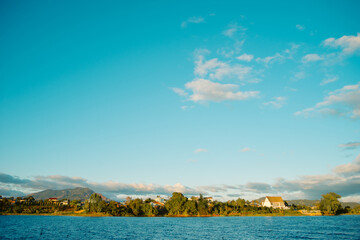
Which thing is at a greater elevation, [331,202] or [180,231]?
[331,202]

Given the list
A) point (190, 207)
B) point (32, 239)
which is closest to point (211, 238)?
point (32, 239)

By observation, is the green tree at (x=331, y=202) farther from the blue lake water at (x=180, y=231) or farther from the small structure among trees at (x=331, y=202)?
the blue lake water at (x=180, y=231)

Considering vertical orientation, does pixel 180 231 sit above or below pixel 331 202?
below

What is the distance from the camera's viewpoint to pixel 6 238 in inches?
2421

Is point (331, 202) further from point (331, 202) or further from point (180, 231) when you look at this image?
point (180, 231)

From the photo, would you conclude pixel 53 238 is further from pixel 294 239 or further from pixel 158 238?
pixel 294 239

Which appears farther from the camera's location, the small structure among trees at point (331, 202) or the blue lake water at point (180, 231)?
the small structure among trees at point (331, 202)

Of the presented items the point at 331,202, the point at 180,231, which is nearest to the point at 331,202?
the point at 331,202

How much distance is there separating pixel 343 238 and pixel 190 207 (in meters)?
148

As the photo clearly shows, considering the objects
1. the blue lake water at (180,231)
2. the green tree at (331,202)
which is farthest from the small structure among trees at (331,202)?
the blue lake water at (180,231)

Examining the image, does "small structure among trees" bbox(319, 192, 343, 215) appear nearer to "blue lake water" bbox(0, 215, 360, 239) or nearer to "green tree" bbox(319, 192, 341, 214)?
"green tree" bbox(319, 192, 341, 214)

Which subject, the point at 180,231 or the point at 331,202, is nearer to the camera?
the point at 180,231

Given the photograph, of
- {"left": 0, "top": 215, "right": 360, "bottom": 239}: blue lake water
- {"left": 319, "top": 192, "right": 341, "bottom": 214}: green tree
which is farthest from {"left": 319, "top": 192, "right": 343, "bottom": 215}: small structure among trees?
{"left": 0, "top": 215, "right": 360, "bottom": 239}: blue lake water

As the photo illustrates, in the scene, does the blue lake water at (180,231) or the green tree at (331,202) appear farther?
the green tree at (331,202)
